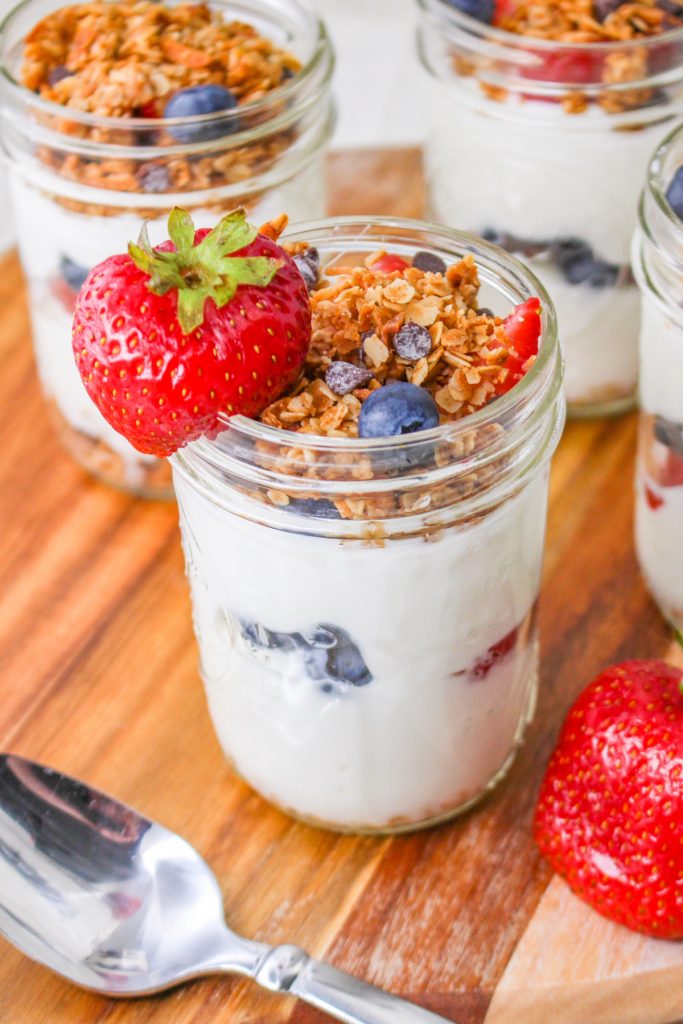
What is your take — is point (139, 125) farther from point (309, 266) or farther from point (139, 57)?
point (309, 266)

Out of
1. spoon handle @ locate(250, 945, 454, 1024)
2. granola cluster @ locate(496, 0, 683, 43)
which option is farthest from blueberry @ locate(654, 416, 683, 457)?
spoon handle @ locate(250, 945, 454, 1024)

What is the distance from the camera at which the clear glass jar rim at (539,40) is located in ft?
4.21

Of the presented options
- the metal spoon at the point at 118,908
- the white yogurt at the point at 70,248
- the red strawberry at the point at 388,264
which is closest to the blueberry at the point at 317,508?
the red strawberry at the point at 388,264

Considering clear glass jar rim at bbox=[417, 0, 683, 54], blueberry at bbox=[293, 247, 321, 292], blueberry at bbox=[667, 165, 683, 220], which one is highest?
blueberry at bbox=[293, 247, 321, 292]

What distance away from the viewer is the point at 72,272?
1.32m

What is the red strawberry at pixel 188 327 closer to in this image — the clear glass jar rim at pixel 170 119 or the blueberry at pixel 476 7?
the clear glass jar rim at pixel 170 119

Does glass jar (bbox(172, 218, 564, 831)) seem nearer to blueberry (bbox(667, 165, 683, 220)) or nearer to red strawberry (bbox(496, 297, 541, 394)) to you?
red strawberry (bbox(496, 297, 541, 394))

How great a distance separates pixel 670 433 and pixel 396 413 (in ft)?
1.31

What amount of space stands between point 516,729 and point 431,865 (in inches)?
5.2

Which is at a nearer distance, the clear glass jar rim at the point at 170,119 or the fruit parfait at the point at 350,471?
the fruit parfait at the point at 350,471

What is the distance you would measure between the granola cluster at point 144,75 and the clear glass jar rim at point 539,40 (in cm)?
17

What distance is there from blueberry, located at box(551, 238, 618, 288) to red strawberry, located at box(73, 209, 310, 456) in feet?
2.02

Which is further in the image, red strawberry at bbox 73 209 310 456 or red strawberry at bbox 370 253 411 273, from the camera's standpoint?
red strawberry at bbox 370 253 411 273

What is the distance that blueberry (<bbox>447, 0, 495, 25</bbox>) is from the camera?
136 cm
